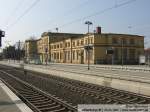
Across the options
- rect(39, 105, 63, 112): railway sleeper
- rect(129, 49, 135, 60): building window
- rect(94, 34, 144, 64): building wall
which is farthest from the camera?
rect(129, 49, 135, 60): building window

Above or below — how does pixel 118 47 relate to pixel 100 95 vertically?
above

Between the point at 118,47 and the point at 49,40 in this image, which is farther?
the point at 49,40

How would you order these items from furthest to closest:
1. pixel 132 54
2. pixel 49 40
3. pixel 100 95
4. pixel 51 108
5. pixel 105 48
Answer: pixel 49 40, pixel 132 54, pixel 105 48, pixel 100 95, pixel 51 108

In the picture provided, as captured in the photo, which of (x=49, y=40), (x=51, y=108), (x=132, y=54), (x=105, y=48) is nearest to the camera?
(x=51, y=108)

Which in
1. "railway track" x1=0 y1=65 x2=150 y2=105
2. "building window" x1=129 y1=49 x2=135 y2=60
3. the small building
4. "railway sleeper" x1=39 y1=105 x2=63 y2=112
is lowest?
"railway sleeper" x1=39 y1=105 x2=63 y2=112

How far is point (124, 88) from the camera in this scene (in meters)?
22.0

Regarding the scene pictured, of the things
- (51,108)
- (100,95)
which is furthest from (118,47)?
(51,108)

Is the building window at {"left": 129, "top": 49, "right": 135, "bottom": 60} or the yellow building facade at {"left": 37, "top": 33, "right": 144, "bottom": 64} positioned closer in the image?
the yellow building facade at {"left": 37, "top": 33, "right": 144, "bottom": 64}

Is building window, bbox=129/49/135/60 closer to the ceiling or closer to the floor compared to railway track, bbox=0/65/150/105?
closer to the ceiling

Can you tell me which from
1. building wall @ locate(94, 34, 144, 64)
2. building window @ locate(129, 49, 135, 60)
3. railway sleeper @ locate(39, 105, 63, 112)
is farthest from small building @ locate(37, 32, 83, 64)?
railway sleeper @ locate(39, 105, 63, 112)

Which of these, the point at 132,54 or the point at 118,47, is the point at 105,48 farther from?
the point at 132,54

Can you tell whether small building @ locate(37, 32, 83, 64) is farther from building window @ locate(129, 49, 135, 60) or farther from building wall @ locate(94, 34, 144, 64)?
building window @ locate(129, 49, 135, 60)

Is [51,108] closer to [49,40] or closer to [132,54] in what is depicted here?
[132,54]

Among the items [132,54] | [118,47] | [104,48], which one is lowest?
[132,54]
